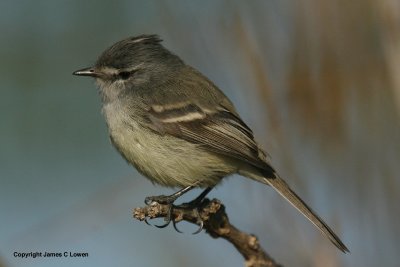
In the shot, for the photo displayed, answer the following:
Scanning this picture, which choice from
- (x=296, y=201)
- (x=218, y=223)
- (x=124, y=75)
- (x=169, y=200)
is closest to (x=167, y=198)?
(x=169, y=200)

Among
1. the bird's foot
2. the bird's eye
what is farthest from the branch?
the bird's eye

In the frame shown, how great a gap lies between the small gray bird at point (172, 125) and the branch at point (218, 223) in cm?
16

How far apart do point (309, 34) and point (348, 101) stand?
423 millimetres

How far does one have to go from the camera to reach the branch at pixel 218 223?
14.0ft

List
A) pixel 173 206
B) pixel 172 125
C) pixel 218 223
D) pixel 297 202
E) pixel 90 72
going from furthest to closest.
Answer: pixel 90 72 → pixel 172 125 → pixel 297 202 → pixel 173 206 → pixel 218 223

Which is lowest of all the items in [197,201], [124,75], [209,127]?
[197,201]

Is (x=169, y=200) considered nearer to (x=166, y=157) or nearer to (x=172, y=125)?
(x=166, y=157)

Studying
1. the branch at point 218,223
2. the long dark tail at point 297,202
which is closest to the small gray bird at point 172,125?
the long dark tail at point 297,202

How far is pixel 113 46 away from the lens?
5.41 metres

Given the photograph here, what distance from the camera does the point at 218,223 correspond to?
4.45 meters

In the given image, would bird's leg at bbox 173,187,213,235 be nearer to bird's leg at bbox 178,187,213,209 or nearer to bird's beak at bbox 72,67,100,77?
bird's leg at bbox 178,187,213,209

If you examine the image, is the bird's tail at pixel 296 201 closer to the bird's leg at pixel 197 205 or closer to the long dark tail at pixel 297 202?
the long dark tail at pixel 297 202

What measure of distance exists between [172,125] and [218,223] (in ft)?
2.82

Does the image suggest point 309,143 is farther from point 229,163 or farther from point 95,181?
point 95,181
